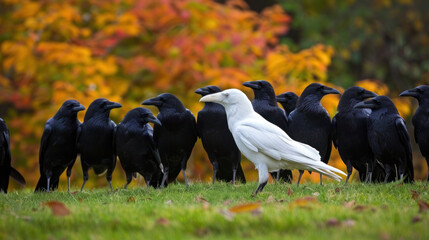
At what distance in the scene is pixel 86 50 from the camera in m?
9.62

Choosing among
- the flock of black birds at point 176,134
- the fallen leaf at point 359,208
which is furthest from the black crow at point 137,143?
the fallen leaf at point 359,208

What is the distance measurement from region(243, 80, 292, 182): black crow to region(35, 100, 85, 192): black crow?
2104 millimetres

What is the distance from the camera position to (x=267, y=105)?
6742mm

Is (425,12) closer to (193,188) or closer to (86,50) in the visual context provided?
(86,50)

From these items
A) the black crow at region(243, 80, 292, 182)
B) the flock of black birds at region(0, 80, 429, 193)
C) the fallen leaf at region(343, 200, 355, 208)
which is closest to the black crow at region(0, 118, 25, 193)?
the flock of black birds at region(0, 80, 429, 193)

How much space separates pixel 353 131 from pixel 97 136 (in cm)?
300

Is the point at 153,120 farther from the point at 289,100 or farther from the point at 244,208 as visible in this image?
the point at 244,208

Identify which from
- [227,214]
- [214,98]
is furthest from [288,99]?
[227,214]

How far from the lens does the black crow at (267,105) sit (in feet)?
21.9

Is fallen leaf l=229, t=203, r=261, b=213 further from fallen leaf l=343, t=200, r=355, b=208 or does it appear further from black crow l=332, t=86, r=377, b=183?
black crow l=332, t=86, r=377, b=183

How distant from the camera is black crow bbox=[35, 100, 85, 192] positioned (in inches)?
257

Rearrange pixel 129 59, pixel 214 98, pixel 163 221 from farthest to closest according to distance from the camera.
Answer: pixel 129 59, pixel 214 98, pixel 163 221

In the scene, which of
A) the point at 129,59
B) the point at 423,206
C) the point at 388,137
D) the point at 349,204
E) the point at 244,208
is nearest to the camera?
the point at 244,208

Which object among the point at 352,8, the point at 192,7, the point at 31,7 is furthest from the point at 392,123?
the point at 352,8
